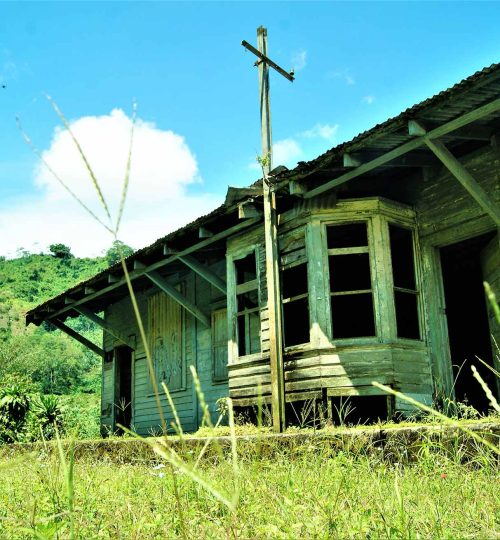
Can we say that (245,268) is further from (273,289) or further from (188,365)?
(188,365)

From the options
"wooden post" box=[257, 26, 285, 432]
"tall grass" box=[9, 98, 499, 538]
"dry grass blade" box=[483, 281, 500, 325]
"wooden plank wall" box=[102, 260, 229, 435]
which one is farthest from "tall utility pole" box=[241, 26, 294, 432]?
"dry grass blade" box=[483, 281, 500, 325]

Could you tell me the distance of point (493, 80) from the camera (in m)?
6.11

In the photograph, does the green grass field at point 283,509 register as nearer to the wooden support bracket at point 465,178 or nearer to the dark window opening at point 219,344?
the wooden support bracket at point 465,178

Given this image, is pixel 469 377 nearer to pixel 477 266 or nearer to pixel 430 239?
pixel 477 266

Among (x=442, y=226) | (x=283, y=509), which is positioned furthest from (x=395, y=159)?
(x=283, y=509)

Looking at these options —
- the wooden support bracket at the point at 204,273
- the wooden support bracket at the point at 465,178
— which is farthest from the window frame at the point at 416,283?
the wooden support bracket at the point at 204,273

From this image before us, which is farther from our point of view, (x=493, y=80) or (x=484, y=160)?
(x=484, y=160)

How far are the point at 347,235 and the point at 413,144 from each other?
326 centimetres

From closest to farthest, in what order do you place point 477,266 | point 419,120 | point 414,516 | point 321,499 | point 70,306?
point 414,516, point 321,499, point 419,120, point 477,266, point 70,306

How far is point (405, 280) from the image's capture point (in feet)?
31.8

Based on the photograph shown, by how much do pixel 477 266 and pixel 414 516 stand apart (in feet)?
27.2

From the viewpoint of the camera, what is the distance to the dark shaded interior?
52.3ft

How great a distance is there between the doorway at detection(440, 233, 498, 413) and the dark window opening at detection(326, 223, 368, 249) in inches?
55.5

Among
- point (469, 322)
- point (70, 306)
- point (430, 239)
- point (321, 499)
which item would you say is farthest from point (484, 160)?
point (70, 306)
